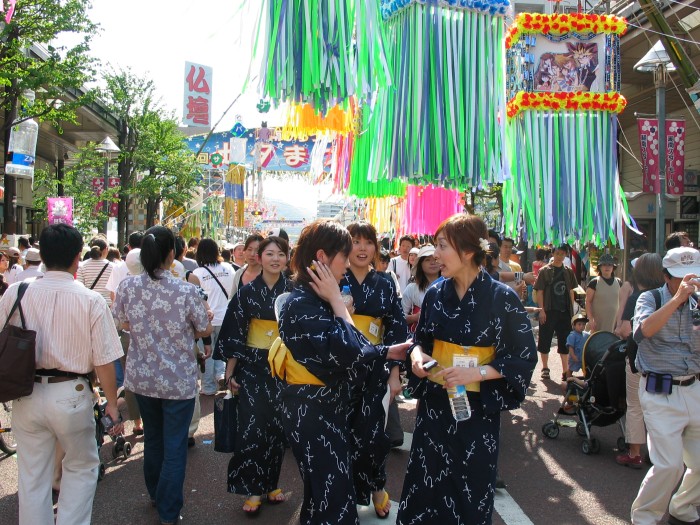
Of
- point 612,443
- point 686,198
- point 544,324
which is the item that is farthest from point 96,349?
point 686,198

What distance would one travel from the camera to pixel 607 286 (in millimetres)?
7301

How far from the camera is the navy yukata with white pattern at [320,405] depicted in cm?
264

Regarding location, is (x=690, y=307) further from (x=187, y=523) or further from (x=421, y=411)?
(x=187, y=523)

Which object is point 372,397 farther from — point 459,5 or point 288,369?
point 459,5

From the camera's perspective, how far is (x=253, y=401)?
3.90 meters

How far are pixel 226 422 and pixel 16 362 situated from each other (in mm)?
1496

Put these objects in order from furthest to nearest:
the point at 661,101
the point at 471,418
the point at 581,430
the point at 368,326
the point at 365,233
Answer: the point at 661,101 → the point at 581,430 → the point at 365,233 → the point at 368,326 → the point at 471,418

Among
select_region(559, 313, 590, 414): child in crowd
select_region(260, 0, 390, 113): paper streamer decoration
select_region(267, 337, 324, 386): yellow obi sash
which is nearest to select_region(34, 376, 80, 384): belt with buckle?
select_region(267, 337, 324, 386): yellow obi sash

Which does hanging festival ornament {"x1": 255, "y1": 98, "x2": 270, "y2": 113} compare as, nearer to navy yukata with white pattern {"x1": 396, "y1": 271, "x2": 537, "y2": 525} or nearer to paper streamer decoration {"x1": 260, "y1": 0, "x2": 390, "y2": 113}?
paper streamer decoration {"x1": 260, "y1": 0, "x2": 390, "y2": 113}

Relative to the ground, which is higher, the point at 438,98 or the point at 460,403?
the point at 438,98

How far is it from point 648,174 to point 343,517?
9409 millimetres

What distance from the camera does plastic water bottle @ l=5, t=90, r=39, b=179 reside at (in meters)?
10.7

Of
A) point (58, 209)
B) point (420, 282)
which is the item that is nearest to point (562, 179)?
point (420, 282)

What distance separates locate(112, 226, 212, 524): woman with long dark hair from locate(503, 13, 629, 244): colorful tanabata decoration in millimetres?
2669
